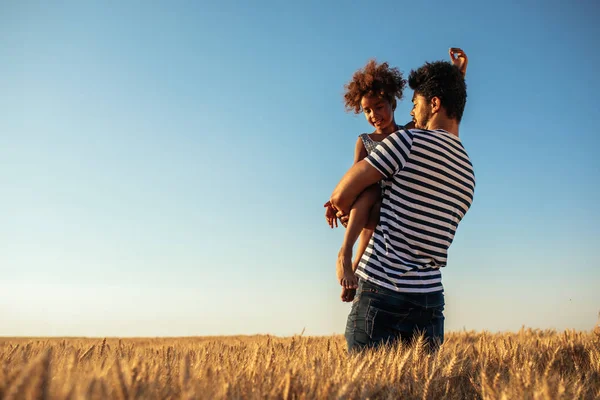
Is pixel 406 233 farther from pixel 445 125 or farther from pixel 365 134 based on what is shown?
pixel 365 134

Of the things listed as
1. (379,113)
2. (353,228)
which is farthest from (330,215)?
(379,113)

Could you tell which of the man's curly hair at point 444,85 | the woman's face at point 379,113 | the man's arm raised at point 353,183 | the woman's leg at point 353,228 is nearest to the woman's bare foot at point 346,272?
the woman's leg at point 353,228

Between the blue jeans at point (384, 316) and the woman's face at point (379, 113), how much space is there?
2.08 metres

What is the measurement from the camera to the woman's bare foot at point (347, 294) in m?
3.19

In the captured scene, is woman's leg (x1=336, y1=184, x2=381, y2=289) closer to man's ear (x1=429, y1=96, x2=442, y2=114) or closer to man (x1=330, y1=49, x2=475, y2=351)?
man (x1=330, y1=49, x2=475, y2=351)

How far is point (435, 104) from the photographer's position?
3340 millimetres

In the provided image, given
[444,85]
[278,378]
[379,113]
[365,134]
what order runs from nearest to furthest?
[278,378] → [444,85] → [365,134] → [379,113]

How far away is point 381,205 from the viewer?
3186mm

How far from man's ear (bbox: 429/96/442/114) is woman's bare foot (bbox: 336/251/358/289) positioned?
1.12 meters

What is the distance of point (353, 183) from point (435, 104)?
839 millimetres

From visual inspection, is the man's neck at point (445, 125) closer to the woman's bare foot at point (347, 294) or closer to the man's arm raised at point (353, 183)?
→ the man's arm raised at point (353, 183)

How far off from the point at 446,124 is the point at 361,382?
2.01 metres

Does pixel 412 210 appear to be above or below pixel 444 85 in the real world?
below

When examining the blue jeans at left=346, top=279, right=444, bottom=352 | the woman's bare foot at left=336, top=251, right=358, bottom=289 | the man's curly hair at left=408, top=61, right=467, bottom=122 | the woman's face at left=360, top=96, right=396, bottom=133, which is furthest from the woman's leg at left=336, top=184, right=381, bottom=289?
the woman's face at left=360, top=96, right=396, bottom=133
